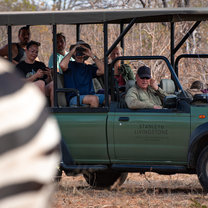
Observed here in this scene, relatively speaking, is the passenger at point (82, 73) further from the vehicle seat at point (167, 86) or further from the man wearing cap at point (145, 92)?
the vehicle seat at point (167, 86)

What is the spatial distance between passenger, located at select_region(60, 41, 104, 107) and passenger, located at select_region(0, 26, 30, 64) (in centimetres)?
96

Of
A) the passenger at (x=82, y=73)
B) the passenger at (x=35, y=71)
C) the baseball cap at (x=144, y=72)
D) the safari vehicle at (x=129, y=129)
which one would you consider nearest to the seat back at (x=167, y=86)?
the baseball cap at (x=144, y=72)

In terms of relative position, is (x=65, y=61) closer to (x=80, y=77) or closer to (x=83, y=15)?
(x=80, y=77)

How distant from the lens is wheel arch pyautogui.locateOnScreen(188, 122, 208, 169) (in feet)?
18.9

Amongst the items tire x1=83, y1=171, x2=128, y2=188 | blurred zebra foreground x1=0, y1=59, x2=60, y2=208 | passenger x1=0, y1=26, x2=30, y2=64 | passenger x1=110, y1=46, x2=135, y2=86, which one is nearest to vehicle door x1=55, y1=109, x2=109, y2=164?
passenger x1=110, y1=46, x2=135, y2=86

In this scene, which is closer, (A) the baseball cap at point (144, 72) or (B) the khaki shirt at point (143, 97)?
(B) the khaki shirt at point (143, 97)

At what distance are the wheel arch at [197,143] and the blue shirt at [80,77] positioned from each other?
1.29m

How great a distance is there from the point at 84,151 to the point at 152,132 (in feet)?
2.39

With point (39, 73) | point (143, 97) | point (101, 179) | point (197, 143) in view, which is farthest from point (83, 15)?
point (101, 179)

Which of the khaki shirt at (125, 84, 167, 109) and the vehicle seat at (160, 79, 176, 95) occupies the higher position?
the vehicle seat at (160, 79, 176, 95)

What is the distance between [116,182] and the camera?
6801mm

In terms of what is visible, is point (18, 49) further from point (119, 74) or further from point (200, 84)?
point (200, 84)

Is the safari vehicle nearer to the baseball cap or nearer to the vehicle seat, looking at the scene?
the baseball cap

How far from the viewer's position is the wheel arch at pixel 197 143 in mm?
5773
